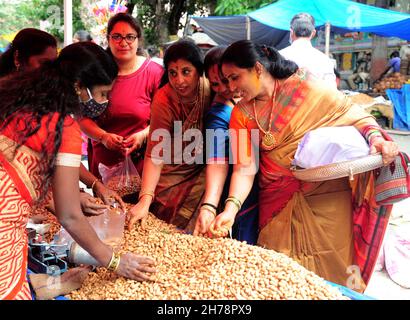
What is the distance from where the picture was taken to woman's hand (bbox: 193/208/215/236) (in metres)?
1.95

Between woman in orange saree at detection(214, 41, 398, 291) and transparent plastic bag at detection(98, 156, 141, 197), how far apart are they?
73 centimetres

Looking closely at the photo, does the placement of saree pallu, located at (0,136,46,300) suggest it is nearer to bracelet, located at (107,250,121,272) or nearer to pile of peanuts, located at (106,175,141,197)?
bracelet, located at (107,250,121,272)

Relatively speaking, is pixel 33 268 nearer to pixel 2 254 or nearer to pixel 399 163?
pixel 2 254

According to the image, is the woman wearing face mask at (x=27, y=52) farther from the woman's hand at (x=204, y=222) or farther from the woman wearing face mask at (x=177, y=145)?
the woman's hand at (x=204, y=222)

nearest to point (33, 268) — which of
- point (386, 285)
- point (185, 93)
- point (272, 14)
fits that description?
Result: point (185, 93)

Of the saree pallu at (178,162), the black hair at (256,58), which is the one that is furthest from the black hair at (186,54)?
the black hair at (256,58)

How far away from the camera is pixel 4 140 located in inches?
49.3

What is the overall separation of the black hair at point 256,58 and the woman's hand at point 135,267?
0.95 metres

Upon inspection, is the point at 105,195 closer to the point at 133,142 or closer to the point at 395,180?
the point at 133,142

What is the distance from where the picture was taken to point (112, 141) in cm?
263

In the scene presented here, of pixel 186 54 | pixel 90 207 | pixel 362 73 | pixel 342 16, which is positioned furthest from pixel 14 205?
pixel 362 73

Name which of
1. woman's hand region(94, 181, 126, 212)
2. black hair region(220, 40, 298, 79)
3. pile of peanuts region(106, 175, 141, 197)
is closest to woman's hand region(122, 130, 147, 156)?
pile of peanuts region(106, 175, 141, 197)

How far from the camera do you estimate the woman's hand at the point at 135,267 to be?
4.96 ft

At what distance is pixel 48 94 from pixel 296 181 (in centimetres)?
126
